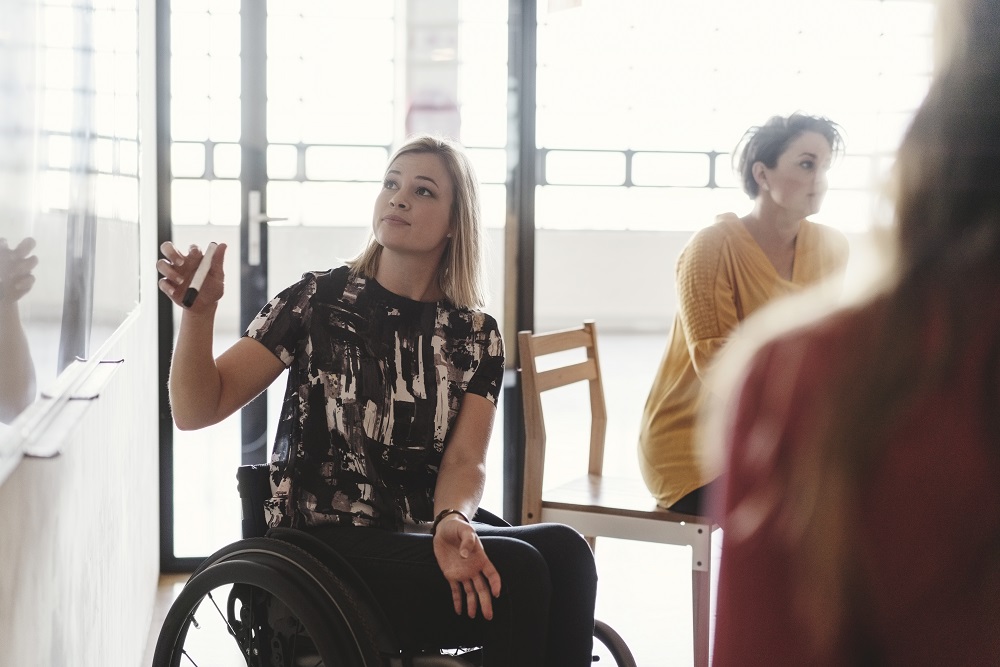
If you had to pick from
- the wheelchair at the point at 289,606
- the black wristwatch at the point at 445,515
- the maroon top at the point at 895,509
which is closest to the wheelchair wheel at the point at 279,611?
the wheelchair at the point at 289,606

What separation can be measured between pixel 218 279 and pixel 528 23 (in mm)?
1991

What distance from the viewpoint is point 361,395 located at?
1758 millimetres

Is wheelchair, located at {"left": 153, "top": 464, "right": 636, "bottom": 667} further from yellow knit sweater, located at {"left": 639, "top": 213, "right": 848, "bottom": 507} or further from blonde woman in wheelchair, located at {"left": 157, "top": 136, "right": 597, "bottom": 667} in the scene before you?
yellow knit sweater, located at {"left": 639, "top": 213, "right": 848, "bottom": 507}

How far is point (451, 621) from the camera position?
154cm

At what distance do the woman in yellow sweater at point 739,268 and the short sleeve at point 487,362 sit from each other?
642 mm

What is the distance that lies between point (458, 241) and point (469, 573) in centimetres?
68

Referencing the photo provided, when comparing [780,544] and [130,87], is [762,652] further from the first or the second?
[130,87]

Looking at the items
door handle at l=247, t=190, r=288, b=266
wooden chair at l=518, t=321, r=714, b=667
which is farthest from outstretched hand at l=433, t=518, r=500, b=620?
door handle at l=247, t=190, r=288, b=266

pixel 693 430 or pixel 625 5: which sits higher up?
pixel 625 5

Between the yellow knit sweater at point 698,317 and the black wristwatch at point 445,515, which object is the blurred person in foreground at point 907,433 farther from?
the yellow knit sweater at point 698,317

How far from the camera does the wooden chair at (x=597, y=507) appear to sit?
7.61 feet

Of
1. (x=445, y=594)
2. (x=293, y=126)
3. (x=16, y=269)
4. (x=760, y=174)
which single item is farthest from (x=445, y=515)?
(x=293, y=126)

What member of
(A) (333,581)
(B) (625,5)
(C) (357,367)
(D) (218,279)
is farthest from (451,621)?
(B) (625,5)

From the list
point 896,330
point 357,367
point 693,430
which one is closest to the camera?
point 896,330
